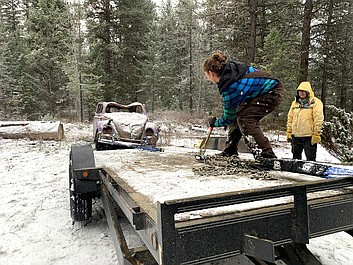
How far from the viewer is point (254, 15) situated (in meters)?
12.7

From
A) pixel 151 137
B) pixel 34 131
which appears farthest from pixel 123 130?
pixel 34 131

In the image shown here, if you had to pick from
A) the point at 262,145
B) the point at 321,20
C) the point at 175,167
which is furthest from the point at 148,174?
the point at 321,20

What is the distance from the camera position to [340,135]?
5.25m

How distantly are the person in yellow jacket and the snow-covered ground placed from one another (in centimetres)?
185

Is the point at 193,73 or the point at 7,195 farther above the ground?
the point at 193,73

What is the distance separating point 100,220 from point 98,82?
20.1m

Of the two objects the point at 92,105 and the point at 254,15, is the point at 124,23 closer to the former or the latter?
the point at 92,105

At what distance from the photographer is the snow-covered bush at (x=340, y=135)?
17.0 feet

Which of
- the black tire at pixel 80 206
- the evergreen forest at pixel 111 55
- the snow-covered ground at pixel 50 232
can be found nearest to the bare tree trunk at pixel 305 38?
the evergreen forest at pixel 111 55

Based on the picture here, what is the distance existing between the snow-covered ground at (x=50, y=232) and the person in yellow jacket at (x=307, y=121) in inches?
72.9

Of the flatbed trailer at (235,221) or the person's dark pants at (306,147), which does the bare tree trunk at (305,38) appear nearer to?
the person's dark pants at (306,147)

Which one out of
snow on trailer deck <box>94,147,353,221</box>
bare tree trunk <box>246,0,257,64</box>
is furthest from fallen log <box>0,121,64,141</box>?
snow on trailer deck <box>94,147,353,221</box>

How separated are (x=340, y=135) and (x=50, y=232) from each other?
16.3ft

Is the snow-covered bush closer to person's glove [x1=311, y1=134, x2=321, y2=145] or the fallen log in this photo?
person's glove [x1=311, y1=134, x2=321, y2=145]
